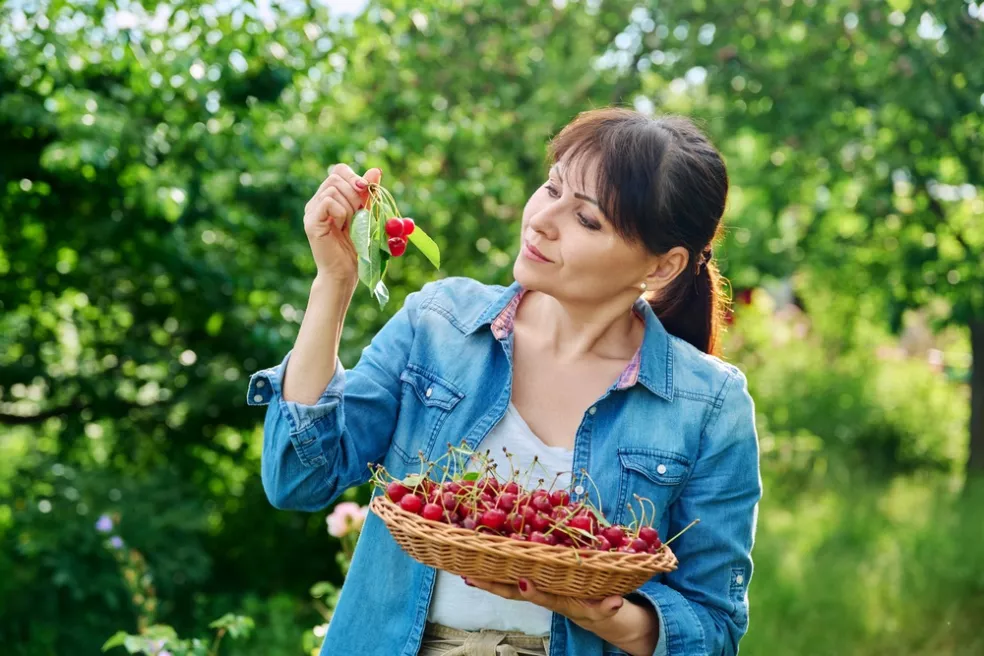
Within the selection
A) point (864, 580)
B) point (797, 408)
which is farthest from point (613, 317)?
point (797, 408)

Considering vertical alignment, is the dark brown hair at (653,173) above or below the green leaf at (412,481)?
above

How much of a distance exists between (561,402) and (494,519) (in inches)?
17.0

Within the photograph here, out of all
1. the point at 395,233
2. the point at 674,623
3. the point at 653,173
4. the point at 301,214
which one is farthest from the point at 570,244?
the point at 301,214

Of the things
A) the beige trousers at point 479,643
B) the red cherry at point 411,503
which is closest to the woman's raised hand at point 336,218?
the red cherry at point 411,503

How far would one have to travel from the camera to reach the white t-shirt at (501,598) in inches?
71.4

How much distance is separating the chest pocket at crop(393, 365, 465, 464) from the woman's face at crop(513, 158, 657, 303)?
0.23 metres

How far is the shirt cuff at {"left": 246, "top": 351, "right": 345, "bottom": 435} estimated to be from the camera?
1.76 metres

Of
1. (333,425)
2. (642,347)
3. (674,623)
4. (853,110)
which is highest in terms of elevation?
(853,110)

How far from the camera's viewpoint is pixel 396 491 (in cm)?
168

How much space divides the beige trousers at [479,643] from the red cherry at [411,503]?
28 centimetres

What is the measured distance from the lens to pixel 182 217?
4059 millimetres

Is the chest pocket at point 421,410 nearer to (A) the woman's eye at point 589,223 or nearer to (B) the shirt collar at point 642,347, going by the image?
(B) the shirt collar at point 642,347

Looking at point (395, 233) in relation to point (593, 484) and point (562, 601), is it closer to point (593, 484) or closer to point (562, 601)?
point (593, 484)

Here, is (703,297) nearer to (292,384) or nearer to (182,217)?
(292,384)
